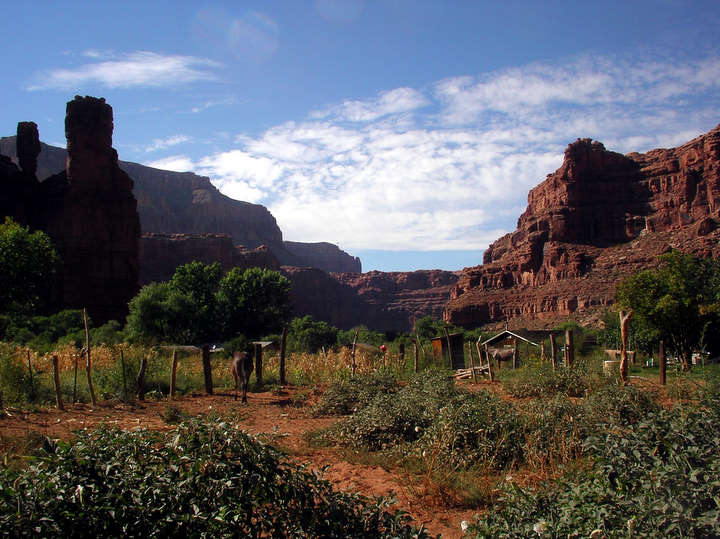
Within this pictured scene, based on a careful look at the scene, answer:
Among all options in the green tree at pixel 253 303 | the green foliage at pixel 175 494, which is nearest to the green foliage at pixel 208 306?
the green tree at pixel 253 303

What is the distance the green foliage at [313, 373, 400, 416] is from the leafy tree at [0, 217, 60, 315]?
10.0 metres

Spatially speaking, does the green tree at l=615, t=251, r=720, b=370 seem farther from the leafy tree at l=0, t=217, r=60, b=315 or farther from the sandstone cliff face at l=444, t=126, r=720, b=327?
the sandstone cliff face at l=444, t=126, r=720, b=327

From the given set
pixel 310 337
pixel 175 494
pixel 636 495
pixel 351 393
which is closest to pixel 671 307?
pixel 351 393

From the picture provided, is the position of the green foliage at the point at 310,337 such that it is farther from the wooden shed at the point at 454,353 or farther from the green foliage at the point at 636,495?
the green foliage at the point at 636,495

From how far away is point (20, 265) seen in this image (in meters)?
15.5

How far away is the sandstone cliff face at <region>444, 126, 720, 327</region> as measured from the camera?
73.8m

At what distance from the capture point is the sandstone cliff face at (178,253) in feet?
323

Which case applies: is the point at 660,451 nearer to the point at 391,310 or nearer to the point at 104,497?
the point at 104,497

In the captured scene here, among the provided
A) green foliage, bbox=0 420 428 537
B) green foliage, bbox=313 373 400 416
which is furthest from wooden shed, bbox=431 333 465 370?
green foliage, bbox=0 420 428 537

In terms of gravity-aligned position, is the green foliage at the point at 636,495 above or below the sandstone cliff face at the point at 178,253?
below

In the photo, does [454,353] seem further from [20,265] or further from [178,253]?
[178,253]

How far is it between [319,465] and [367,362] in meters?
10.1

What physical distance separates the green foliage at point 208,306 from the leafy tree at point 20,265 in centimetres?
1900

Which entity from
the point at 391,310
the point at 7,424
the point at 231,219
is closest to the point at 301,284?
the point at 391,310
